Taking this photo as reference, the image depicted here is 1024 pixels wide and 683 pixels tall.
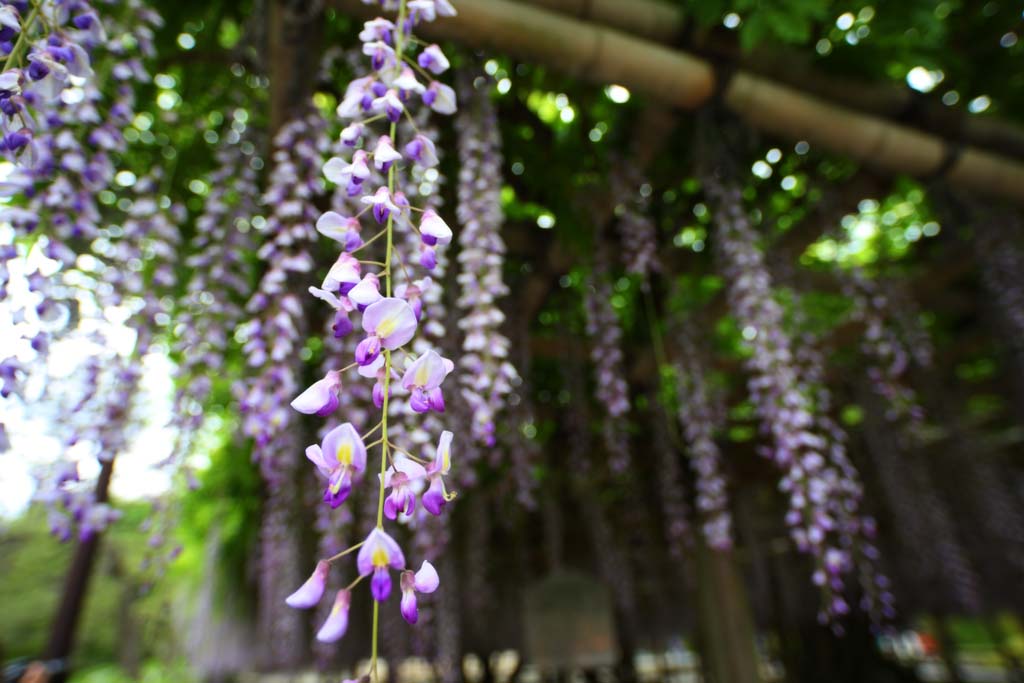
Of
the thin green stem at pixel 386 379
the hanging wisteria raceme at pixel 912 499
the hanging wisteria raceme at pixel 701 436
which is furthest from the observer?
the hanging wisteria raceme at pixel 912 499

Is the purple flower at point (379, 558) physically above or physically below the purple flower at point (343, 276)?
below

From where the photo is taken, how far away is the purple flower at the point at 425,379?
628 mm

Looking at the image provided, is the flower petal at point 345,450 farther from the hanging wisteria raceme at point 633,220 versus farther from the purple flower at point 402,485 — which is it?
the hanging wisteria raceme at point 633,220

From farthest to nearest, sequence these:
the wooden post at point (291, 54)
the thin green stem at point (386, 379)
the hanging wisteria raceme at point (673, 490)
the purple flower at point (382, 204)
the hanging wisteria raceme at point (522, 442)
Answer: the hanging wisteria raceme at point (673, 490) < the hanging wisteria raceme at point (522, 442) < the wooden post at point (291, 54) < the purple flower at point (382, 204) < the thin green stem at point (386, 379)

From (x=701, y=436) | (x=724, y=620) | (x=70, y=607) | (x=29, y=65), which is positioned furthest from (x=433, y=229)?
(x=724, y=620)

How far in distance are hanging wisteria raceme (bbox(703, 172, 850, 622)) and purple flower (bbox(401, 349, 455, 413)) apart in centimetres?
158

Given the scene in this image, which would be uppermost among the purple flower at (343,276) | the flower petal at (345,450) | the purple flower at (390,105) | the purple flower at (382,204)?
the purple flower at (390,105)

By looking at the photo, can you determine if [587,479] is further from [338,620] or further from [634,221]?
[338,620]

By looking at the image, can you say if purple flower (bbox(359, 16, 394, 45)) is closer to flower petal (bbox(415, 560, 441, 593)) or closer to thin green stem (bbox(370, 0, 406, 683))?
thin green stem (bbox(370, 0, 406, 683))

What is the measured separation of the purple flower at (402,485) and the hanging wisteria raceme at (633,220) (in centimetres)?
169

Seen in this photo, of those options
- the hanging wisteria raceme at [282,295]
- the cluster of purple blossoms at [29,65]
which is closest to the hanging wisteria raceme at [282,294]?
the hanging wisteria raceme at [282,295]

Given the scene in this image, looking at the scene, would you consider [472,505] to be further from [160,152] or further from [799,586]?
[799,586]

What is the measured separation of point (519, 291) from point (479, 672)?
19.6 ft

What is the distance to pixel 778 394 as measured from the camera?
6.66 feet
